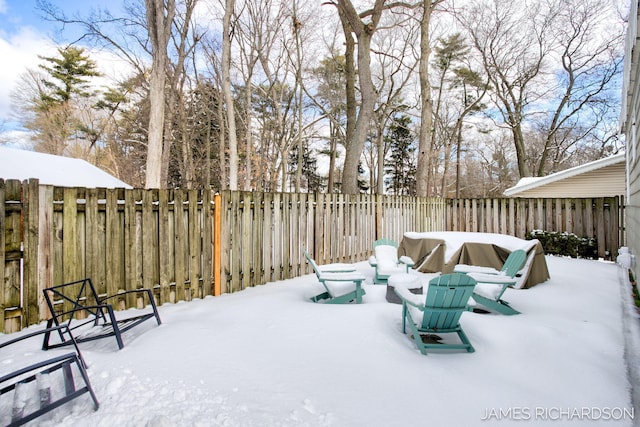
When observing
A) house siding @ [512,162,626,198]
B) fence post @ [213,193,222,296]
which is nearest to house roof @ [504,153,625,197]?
house siding @ [512,162,626,198]

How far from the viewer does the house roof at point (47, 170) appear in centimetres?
531

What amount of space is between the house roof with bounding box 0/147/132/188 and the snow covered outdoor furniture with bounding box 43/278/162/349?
78.9 inches

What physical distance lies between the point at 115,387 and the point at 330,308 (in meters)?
2.23

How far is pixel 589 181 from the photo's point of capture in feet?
39.2

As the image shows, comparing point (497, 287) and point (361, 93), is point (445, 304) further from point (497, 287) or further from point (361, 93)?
point (361, 93)

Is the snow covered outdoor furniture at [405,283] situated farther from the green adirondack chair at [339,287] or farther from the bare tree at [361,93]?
the bare tree at [361,93]

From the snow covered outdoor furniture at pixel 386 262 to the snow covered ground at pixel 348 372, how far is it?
148 centimetres

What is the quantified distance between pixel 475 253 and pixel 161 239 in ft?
16.2

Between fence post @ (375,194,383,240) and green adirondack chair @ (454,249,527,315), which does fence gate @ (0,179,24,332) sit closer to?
green adirondack chair @ (454,249,527,315)

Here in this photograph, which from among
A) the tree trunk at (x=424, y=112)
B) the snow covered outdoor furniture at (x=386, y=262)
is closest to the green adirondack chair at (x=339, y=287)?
the snow covered outdoor furniture at (x=386, y=262)

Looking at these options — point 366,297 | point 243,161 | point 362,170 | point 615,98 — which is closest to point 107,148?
point 243,161

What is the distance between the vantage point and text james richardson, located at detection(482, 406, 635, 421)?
198 cm

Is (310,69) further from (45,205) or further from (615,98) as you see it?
(45,205)

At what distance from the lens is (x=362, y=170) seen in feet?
105
